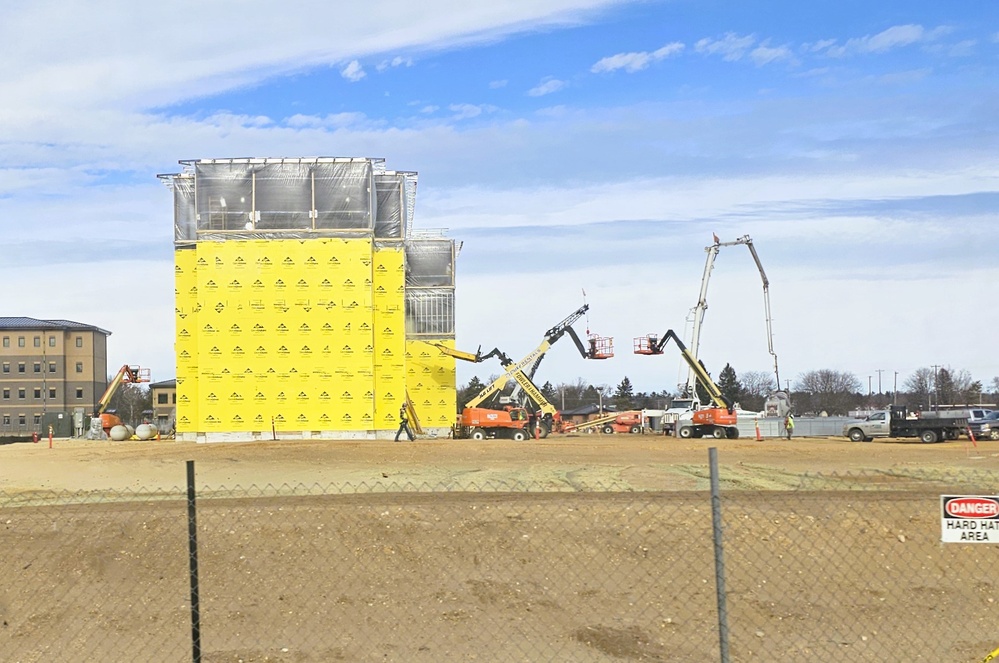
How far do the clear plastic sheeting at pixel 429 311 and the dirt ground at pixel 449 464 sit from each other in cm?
1269

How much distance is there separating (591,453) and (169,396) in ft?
288

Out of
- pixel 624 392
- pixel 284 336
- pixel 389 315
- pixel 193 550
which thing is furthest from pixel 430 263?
pixel 624 392

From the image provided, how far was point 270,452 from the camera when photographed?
38125 millimetres

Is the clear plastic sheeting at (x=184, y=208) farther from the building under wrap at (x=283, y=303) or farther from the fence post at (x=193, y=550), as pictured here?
the fence post at (x=193, y=550)

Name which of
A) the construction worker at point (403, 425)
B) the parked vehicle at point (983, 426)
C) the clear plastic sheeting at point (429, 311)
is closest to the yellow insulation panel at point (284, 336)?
the construction worker at point (403, 425)

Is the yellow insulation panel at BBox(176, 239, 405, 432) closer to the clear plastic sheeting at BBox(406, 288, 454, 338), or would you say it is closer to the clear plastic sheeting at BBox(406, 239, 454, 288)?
the clear plastic sheeting at BBox(406, 288, 454, 338)

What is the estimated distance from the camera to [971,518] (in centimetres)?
604

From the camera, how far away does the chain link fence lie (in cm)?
937

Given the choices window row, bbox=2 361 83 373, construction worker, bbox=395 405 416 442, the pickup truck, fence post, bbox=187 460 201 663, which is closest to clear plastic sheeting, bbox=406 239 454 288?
construction worker, bbox=395 405 416 442

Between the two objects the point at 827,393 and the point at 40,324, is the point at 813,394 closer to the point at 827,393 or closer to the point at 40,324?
the point at 827,393

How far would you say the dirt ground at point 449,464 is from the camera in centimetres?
2250

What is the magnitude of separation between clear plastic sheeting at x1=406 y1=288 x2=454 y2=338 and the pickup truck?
22.4m

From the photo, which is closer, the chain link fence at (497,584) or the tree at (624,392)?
the chain link fence at (497,584)

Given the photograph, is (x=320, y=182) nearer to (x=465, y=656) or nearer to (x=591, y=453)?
(x=591, y=453)
